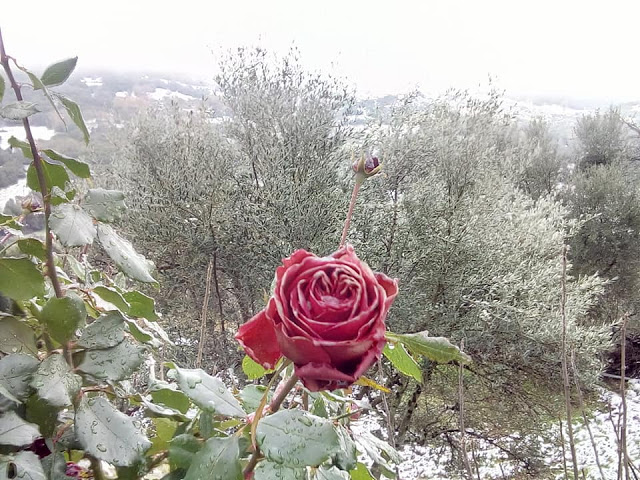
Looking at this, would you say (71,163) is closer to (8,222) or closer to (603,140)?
(8,222)

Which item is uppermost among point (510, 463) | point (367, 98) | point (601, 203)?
point (367, 98)

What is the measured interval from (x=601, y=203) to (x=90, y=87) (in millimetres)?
13507

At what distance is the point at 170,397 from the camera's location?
0.41 metres

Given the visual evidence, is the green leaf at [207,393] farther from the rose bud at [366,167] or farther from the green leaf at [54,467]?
the rose bud at [366,167]

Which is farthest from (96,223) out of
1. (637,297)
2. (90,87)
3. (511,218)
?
(90,87)

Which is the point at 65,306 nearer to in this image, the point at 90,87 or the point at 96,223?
the point at 96,223

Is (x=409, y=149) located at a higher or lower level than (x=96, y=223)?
lower

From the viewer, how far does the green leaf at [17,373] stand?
325 millimetres

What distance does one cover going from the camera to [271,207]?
4.60 meters

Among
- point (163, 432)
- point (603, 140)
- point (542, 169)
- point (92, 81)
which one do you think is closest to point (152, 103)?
point (163, 432)

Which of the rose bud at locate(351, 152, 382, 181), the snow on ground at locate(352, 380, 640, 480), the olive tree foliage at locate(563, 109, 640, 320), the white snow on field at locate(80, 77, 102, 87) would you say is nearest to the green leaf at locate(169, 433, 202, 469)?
the rose bud at locate(351, 152, 382, 181)

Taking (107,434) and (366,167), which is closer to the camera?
(107,434)

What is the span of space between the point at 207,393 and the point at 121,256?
0.48ft

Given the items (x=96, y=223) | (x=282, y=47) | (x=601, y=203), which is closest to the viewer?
(x=96, y=223)
